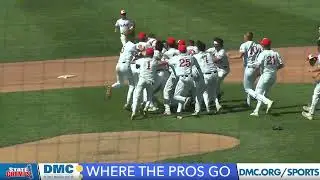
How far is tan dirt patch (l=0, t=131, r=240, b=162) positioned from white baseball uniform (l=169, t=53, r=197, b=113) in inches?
65.6

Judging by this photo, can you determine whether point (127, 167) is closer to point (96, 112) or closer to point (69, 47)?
point (96, 112)

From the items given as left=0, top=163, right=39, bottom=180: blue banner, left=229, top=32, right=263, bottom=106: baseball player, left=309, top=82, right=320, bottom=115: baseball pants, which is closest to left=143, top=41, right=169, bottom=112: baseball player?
left=229, top=32, right=263, bottom=106: baseball player

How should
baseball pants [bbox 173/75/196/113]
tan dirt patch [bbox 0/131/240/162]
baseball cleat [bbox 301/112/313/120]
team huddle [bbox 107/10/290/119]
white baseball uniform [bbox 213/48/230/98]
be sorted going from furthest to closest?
white baseball uniform [bbox 213/48/230/98] < baseball pants [bbox 173/75/196/113] < team huddle [bbox 107/10/290/119] < baseball cleat [bbox 301/112/313/120] < tan dirt patch [bbox 0/131/240/162]

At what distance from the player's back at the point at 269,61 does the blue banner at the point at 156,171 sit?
623 centimetres

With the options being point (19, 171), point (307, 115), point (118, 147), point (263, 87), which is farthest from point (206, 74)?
point (19, 171)

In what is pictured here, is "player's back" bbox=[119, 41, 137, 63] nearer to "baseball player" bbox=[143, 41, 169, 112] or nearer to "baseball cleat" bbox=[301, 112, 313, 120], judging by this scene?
"baseball player" bbox=[143, 41, 169, 112]

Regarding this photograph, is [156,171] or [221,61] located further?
[221,61]

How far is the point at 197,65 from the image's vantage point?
53.5 ft

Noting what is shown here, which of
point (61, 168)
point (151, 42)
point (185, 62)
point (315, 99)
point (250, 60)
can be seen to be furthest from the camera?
point (151, 42)

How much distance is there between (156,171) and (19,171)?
6.53ft

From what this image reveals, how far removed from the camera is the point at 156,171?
1028 cm

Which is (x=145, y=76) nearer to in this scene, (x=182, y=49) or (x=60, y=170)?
(x=182, y=49)

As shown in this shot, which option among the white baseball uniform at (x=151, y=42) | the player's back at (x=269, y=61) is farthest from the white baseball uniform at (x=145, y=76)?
the player's back at (x=269, y=61)

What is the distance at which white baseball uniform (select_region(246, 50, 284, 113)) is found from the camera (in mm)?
16109
